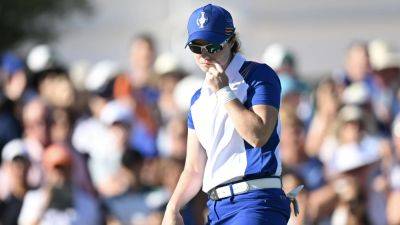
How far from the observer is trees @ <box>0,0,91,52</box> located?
23.8 metres

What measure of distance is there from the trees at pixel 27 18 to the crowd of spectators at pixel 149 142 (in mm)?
8221

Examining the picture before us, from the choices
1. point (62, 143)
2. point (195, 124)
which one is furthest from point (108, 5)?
point (195, 124)

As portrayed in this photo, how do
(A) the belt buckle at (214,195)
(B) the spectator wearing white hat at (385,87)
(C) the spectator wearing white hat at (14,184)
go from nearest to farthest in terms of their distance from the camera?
1. (A) the belt buckle at (214,195)
2. (C) the spectator wearing white hat at (14,184)
3. (B) the spectator wearing white hat at (385,87)

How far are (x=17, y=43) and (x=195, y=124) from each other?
50.2 feet

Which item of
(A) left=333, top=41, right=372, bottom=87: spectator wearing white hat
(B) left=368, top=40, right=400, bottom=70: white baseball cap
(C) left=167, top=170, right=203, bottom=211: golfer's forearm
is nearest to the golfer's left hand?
(C) left=167, top=170, right=203, bottom=211: golfer's forearm

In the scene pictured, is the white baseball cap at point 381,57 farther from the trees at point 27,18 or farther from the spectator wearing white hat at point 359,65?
the trees at point 27,18

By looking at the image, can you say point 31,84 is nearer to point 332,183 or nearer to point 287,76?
point 287,76

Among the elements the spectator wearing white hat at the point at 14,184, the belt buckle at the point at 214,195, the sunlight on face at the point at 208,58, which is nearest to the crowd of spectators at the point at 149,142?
the spectator wearing white hat at the point at 14,184

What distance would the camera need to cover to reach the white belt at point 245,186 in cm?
875

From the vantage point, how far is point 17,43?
24.0 m

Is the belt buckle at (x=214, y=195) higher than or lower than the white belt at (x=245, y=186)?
lower

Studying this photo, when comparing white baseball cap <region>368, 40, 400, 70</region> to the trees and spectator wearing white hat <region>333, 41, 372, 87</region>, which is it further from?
the trees

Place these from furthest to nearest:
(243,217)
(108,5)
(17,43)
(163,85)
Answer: (108,5) < (17,43) < (163,85) < (243,217)

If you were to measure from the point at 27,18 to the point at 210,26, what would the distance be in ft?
51.8
